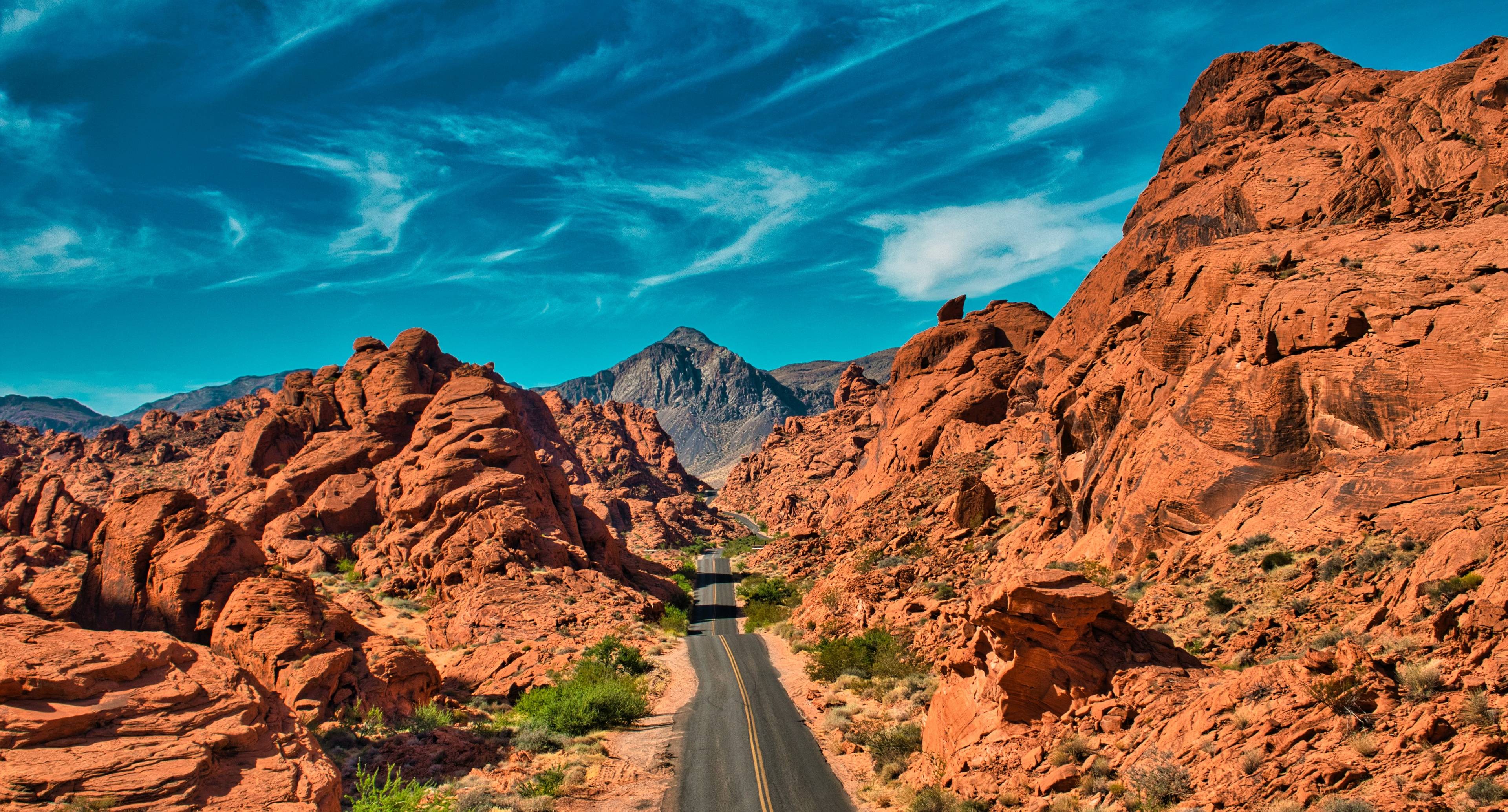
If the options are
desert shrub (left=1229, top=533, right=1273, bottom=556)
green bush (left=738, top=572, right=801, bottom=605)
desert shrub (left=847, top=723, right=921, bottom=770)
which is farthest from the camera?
green bush (left=738, top=572, right=801, bottom=605)

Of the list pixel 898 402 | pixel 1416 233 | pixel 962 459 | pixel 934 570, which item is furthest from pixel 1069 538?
pixel 898 402

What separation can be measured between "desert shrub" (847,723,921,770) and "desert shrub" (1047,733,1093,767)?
5685 mm

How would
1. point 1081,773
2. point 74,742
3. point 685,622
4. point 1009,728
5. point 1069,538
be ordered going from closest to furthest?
1. point 74,742
2. point 1081,773
3. point 1009,728
4. point 1069,538
5. point 685,622

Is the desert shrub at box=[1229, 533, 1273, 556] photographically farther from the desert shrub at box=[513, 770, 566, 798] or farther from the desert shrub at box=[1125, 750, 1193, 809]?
the desert shrub at box=[513, 770, 566, 798]

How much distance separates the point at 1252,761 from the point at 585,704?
767 inches

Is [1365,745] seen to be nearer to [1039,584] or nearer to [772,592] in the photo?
[1039,584]

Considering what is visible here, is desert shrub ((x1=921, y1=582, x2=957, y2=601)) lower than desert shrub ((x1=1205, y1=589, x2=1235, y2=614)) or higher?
lower

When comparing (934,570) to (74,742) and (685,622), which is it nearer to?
(685,622)

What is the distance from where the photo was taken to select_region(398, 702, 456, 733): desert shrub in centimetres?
1976

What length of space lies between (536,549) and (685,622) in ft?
34.7

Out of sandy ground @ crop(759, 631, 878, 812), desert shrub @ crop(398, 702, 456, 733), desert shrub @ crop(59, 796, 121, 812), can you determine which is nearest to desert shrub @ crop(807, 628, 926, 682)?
sandy ground @ crop(759, 631, 878, 812)

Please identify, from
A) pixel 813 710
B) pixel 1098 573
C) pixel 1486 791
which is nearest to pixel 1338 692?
pixel 1486 791

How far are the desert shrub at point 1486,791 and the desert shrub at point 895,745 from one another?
11967 mm

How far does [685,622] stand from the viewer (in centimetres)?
4359
